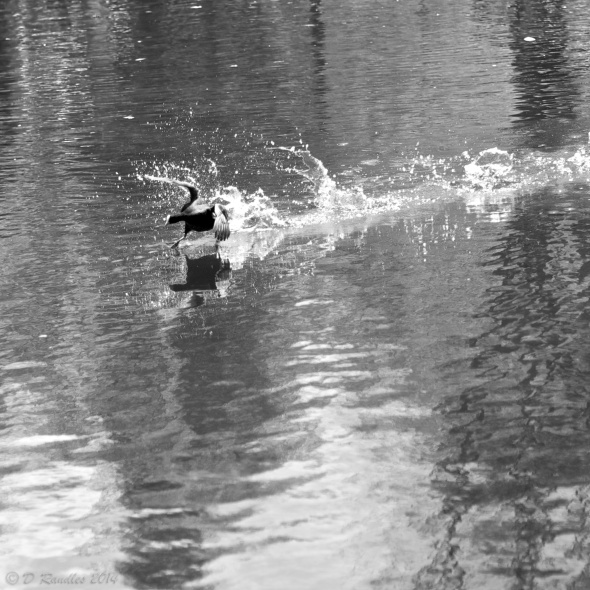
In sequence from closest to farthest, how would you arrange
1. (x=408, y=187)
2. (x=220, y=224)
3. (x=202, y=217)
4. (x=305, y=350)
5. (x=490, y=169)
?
(x=305, y=350), (x=202, y=217), (x=220, y=224), (x=408, y=187), (x=490, y=169)

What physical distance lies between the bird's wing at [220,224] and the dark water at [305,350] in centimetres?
26

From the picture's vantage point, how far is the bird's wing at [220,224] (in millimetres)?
13219

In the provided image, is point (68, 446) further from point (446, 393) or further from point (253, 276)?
point (253, 276)

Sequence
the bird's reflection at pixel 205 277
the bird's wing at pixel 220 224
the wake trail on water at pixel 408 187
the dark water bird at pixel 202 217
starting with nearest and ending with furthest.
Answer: the bird's reflection at pixel 205 277, the dark water bird at pixel 202 217, the bird's wing at pixel 220 224, the wake trail on water at pixel 408 187

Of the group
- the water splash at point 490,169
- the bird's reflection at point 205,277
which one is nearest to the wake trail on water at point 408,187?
the water splash at point 490,169

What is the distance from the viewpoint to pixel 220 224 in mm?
13258

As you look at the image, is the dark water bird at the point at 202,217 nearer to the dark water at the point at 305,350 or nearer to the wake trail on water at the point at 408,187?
the dark water at the point at 305,350

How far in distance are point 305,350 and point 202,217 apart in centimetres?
372

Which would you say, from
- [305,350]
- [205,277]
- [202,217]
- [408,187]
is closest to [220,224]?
[202,217]

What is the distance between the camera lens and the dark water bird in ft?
42.9

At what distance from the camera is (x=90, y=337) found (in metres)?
10.6

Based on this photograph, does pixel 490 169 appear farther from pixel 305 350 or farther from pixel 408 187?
pixel 305 350

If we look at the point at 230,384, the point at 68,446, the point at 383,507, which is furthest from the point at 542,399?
the point at 68,446
